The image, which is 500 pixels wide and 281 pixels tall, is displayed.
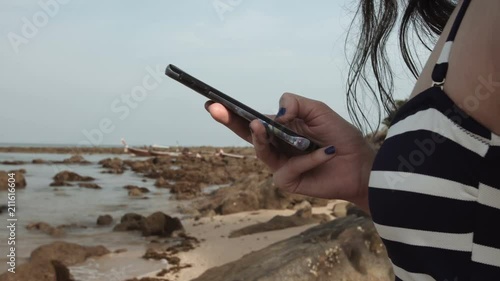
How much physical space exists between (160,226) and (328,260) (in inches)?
191

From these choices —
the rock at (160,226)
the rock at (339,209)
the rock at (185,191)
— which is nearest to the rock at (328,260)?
the rock at (160,226)

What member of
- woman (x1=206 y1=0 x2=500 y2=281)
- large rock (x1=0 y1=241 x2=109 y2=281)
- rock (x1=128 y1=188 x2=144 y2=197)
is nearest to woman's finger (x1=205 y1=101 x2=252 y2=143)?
woman (x1=206 y1=0 x2=500 y2=281)

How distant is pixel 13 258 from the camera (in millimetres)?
6219

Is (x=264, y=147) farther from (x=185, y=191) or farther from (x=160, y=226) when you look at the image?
(x=185, y=191)

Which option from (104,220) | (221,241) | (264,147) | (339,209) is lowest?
(339,209)

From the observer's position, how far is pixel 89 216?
10.6m

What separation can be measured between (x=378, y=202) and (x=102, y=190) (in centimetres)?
1586

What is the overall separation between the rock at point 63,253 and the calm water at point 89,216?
0.38ft

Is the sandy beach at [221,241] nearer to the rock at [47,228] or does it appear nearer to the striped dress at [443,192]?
the rock at [47,228]

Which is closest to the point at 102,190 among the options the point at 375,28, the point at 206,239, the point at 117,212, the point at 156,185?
the point at 156,185

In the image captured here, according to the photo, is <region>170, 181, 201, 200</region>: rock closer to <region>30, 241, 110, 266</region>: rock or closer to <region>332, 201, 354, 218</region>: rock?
<region>332, 201, 354, 218</region>: rock

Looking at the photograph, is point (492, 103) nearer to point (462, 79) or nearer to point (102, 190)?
point (462, 79)

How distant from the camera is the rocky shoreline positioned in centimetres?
366

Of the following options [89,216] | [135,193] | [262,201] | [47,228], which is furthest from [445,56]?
[135,193]
